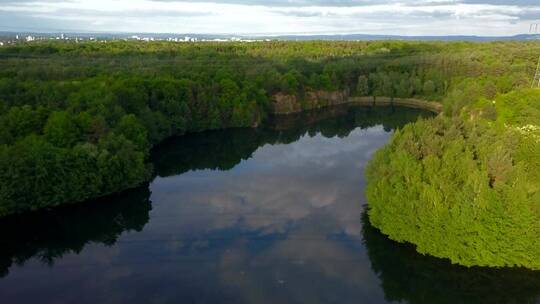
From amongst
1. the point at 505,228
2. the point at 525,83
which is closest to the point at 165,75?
the point at 505,228

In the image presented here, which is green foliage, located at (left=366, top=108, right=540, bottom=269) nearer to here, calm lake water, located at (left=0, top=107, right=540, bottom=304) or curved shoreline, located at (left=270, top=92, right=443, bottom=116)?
calm lake water, located at (left=0, top=107, right=540, bottom=304)

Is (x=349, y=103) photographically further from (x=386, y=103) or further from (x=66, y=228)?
(x=66, y=228)

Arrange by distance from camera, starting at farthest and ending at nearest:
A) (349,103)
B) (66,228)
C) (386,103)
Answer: (386,103) < (349,103) < (66,228)

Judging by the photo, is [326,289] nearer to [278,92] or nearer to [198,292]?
[198,292]

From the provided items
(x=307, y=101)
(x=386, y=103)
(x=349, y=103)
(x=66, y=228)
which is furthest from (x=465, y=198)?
(x=386, y=103)

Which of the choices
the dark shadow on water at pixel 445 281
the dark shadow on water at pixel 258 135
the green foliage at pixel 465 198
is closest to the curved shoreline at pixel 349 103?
the dark shadow on water at pixel 258 135

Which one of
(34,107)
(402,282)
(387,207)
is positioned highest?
(34,107)

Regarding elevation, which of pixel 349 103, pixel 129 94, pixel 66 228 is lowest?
pixel 66 228

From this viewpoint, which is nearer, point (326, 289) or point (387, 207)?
point (326, 289)

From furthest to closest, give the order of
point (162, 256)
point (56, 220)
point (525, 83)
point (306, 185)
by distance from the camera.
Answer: point (525, 83)
point (306, 185)
point (56, 220)
point (162, 256)
